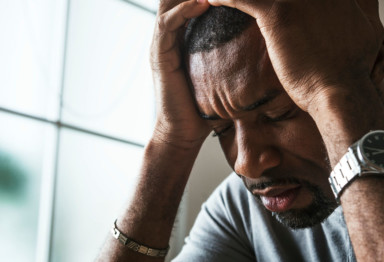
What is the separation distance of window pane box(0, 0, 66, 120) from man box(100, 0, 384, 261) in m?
1.01

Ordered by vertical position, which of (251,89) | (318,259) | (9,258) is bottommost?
(9,258)

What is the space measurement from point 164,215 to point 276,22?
A: 0.63 m

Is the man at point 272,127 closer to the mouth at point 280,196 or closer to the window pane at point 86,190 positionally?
the mouth at point 280,196

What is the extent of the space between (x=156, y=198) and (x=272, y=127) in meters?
0.41

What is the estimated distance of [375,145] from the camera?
2.60ft

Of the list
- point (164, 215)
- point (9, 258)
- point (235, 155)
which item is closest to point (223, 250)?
point (164, 215)

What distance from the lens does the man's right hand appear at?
115 cm

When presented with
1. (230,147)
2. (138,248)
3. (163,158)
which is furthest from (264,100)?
(138,248)

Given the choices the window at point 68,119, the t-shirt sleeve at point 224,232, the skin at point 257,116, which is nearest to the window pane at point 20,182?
the window at point 68,119

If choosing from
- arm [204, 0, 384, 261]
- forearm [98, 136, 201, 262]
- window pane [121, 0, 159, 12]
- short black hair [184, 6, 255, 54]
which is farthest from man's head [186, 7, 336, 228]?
window pane [121, 0, 159, 12]

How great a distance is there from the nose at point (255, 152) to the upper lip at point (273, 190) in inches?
2.7

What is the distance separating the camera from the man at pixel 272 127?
844mm

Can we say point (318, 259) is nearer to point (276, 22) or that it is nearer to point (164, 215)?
point (164, 215)

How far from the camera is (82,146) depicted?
7.91 feet
